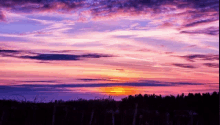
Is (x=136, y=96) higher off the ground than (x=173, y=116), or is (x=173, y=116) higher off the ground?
(x=136, y=96)

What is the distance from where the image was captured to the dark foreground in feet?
79.4

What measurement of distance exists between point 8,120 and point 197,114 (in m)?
16.9

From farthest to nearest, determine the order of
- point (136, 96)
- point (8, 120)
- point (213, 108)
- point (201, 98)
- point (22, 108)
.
A: point (136, 96) < point (201, 98) < point (213, 108) < point (22, 108) < point (8, 120)

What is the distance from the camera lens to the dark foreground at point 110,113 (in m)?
24.2

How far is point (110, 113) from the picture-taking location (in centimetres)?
2575

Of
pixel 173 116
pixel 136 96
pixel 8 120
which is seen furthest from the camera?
pixel 136 96

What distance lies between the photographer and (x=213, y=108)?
30531 millimetres

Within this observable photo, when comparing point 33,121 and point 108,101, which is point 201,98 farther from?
point 33,121

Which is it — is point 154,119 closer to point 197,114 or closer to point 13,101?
point 197,114

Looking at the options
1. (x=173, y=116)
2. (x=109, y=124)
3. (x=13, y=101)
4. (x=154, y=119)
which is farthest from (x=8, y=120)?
(x=173, y=116)

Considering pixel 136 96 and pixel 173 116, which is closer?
pixel 173 116

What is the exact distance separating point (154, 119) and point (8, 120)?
38.1 feet

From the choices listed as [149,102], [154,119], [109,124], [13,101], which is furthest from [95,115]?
[149,102]

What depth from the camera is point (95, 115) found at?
981 inches
